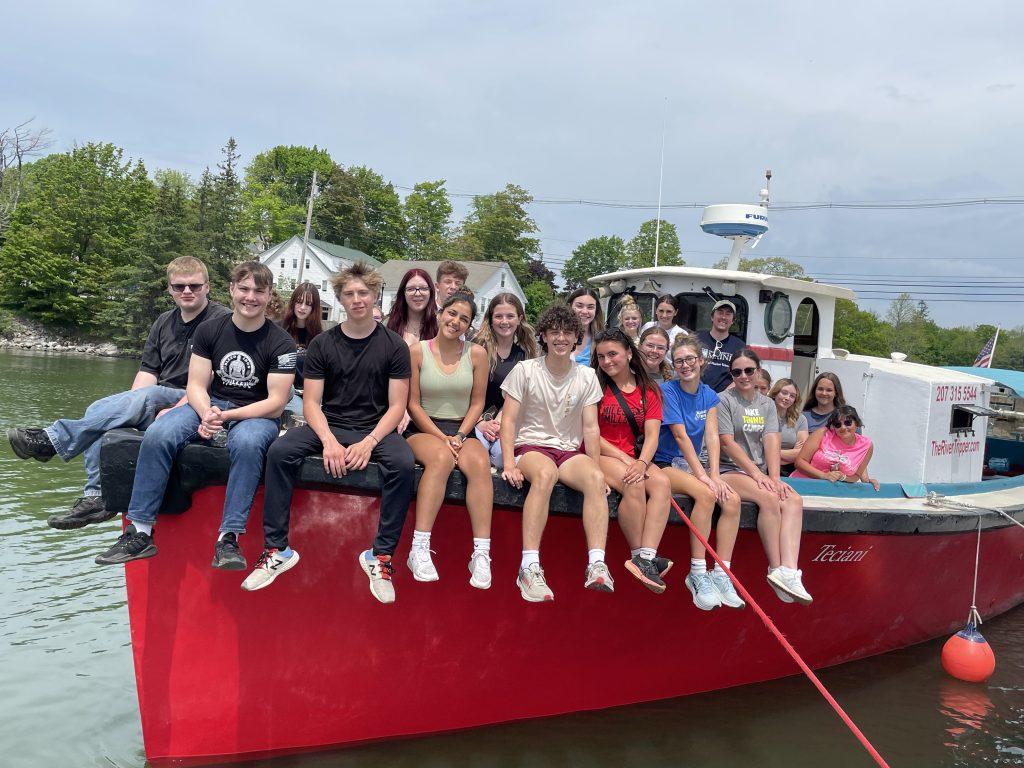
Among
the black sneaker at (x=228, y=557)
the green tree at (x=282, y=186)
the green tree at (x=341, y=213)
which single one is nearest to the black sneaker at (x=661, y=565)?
the black sneaker at (x=228, y=557)

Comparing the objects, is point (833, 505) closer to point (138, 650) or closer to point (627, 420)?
point (627, 420)

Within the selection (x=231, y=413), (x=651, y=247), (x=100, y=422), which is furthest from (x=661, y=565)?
(x=651, y=247)

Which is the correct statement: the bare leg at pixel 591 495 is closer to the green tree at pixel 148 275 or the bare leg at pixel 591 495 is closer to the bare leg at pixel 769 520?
the bare leg at pixel 769 520

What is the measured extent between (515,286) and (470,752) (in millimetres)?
50854

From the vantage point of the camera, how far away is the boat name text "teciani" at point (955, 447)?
6.75 meters

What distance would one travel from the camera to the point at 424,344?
4.42 m

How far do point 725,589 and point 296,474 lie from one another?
2.42m

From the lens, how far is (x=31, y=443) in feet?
12.6

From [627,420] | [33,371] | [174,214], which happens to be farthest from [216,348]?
[174,214]

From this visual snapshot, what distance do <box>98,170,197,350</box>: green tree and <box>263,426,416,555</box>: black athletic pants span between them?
41.5 m

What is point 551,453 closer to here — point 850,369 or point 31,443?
point 31,443

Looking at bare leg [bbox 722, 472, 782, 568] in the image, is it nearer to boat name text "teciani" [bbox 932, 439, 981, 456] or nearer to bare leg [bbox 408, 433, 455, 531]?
bare leg [bbox 408, 433, 455, 531]

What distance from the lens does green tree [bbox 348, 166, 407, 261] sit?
220 feet

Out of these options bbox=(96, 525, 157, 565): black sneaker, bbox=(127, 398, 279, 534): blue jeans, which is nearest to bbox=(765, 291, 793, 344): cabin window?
bbox=(127, 398, 279, 534): blue jeans
